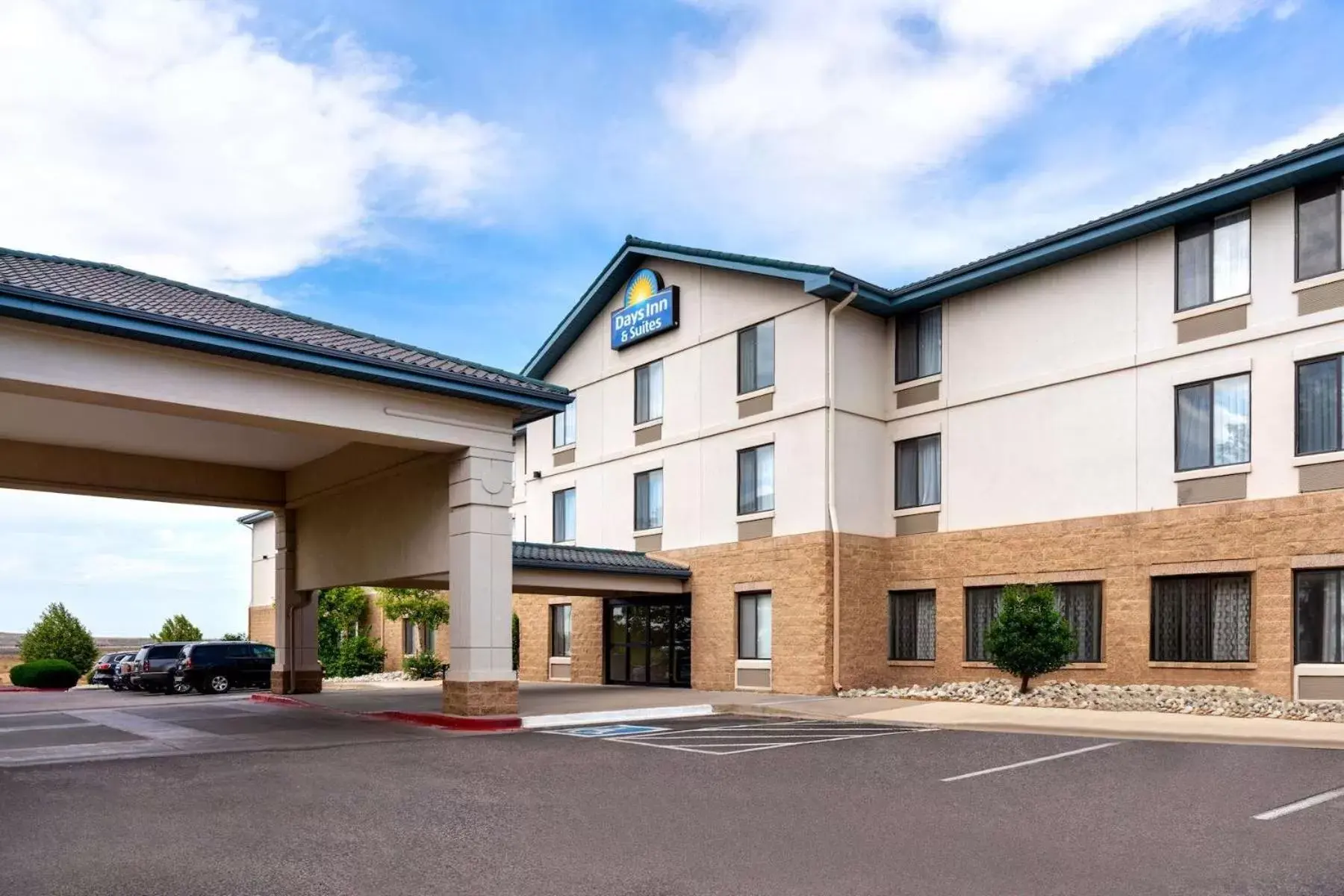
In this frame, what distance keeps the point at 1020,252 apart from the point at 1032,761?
12729mm

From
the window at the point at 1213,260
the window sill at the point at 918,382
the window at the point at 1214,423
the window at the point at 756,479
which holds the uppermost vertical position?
the window at the point at 1213,260

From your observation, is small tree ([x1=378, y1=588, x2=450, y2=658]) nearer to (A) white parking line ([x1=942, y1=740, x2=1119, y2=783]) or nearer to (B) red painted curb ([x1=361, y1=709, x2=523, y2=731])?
(B) red painted curb ([x1=361, y1=709, x2=523, y2=731])

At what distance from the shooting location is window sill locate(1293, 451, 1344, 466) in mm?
18312

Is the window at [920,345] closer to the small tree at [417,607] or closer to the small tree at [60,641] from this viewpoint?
the small tree at [417,607]

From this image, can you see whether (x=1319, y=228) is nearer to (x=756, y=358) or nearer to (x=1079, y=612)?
(x=1079, y=612)

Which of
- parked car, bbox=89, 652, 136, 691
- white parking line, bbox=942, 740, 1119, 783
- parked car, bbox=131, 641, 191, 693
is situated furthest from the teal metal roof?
parked car, bbox=89, 652, 136, 691

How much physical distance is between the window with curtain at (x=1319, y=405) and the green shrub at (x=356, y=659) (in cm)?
3235

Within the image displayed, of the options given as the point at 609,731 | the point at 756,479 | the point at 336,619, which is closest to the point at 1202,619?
the point at 756,479

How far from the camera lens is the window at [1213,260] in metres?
20.0

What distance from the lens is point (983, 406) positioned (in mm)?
24062

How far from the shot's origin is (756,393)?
26719mm

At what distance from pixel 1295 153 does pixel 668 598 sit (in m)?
17.4

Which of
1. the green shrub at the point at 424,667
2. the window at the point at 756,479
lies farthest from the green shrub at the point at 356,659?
the window at the point at 756,479

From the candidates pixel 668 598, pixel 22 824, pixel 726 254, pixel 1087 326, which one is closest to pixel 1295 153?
pixel 1087 326
